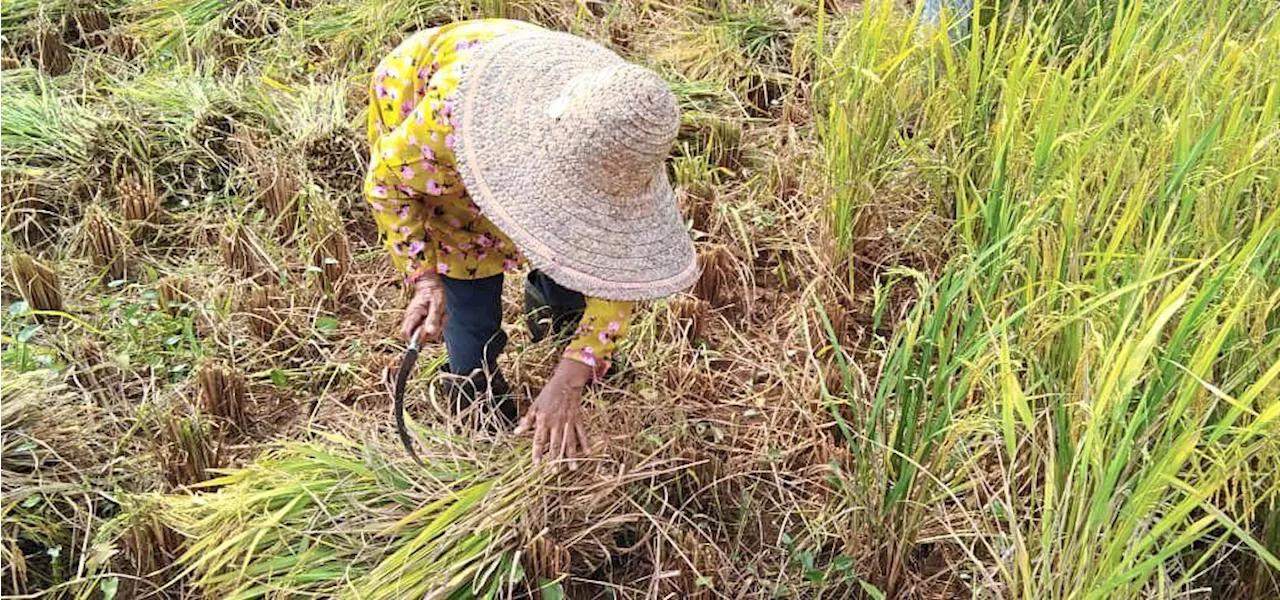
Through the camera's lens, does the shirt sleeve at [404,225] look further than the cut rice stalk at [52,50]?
No

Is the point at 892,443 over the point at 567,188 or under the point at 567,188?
under

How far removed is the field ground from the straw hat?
38 cm

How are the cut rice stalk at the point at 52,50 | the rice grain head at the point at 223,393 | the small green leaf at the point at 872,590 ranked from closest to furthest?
the small green leaf at the point at 872,590 < the rice grain head at the point at 223,393 < the cut rice stalk at the point at 52,50

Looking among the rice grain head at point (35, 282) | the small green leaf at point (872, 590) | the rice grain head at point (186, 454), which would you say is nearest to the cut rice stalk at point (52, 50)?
the rice grain head at point (35, 282)

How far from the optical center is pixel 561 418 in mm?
1522

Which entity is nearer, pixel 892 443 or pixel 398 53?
pixel 892 443

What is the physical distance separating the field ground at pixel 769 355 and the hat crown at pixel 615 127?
1.39 ft

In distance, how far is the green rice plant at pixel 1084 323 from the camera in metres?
1.17

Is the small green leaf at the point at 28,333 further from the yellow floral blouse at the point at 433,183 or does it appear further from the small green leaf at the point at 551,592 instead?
the small green leaf at the point at 551,592

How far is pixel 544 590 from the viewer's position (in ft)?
4.89

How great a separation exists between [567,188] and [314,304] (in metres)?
1.10

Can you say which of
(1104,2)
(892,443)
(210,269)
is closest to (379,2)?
(210,269)

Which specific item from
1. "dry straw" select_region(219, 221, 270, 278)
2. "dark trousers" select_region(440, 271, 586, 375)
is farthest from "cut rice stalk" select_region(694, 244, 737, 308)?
"dry straw" select_region(219, 221, 270, 278)

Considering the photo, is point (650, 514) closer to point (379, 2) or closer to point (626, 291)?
point (626, 291)
